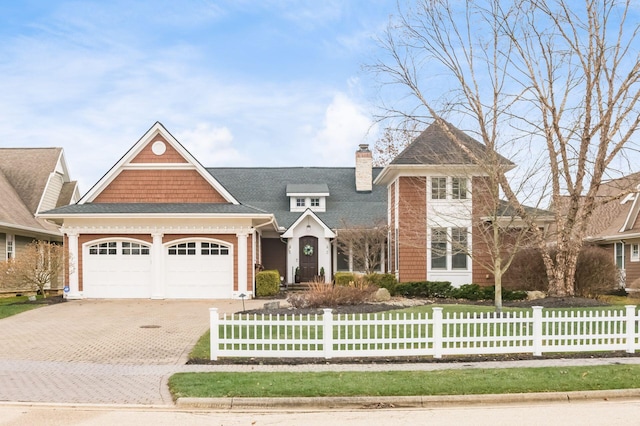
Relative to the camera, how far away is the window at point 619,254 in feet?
102

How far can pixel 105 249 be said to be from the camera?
84.8 feet

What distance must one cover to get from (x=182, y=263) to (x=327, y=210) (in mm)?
11417

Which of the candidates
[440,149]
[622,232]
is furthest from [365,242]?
[622,232]

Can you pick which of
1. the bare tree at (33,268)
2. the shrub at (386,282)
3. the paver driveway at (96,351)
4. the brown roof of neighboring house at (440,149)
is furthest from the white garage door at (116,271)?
the brown roof of neighboring house at (440,149)

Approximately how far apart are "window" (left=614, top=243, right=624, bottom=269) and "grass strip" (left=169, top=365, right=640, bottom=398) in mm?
22096

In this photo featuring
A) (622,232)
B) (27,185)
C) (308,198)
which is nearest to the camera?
(622,232)

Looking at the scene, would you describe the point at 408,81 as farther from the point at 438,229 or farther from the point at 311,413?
the point at 311,413

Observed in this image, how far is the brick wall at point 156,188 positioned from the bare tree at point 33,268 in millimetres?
3192

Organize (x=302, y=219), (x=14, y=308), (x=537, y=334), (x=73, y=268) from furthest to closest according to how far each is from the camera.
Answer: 1. (x=302, y=219)
2. (x=73, y=268)
3. (x=14, y=308)
4. (x=537, y=334)

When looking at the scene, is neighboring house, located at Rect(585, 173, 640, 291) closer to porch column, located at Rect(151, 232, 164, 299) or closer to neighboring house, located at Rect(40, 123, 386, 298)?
neighboring house, located at Rect(40, 123, 386, 298)

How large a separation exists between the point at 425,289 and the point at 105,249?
12725 millimetres

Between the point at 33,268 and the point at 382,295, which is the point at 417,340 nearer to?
the point at 382,295

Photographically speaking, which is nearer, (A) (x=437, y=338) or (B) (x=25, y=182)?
(A) (x=437, y=338)

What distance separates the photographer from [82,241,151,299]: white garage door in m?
25.6
